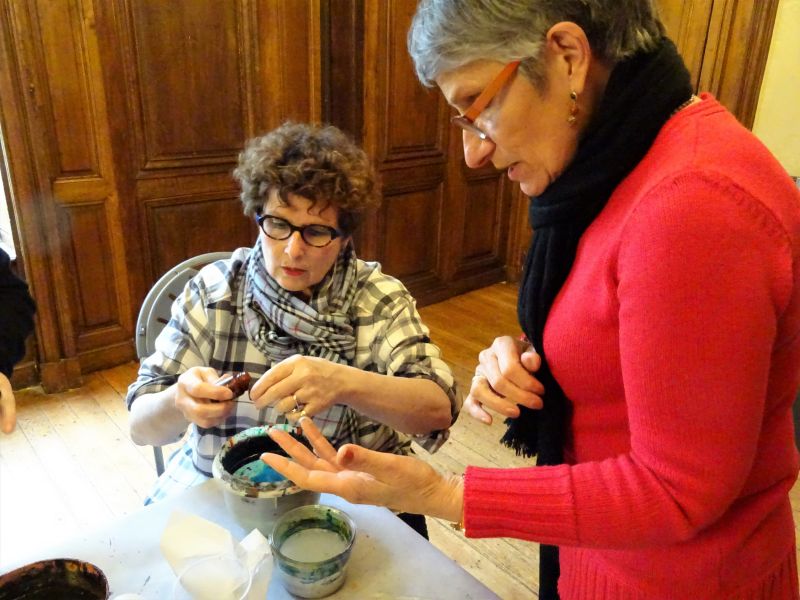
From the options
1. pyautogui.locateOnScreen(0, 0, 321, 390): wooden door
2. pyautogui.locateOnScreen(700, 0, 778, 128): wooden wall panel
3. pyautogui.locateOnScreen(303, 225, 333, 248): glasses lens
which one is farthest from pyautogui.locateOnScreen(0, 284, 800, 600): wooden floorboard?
pyautogui.locateOnScreen(700, 0, 778, 128): wooden wall panel

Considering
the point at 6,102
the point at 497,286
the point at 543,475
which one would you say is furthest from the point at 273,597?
the point at 497,286

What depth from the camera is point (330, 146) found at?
131 centimetres

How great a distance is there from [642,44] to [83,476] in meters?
2.33

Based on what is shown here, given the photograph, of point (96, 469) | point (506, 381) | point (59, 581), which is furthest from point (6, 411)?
point (96, 469)

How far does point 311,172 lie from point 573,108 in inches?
25.3

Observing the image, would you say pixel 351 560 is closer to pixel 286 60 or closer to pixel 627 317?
pixel 627 317

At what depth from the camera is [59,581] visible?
0.74 metres

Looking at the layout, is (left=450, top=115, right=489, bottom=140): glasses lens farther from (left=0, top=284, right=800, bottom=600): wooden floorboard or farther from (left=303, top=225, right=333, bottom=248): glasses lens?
(left=0, top=284, right=800, bottom=600): wooden floorboard

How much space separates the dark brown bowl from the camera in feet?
2.40

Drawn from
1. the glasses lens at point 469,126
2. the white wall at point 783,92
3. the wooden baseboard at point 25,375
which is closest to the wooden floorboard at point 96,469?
the wooden baseboard at point 25,375

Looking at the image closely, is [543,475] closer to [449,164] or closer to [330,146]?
[330,146]

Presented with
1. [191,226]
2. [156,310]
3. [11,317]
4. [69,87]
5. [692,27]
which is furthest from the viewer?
[692,27]

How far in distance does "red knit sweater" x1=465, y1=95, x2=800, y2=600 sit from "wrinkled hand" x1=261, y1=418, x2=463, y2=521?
32 mm

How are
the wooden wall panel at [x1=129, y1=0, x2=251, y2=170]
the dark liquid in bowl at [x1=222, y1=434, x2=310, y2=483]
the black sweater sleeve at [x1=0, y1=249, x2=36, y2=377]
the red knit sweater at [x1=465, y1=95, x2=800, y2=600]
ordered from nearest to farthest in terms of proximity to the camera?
the red knit sweater at [x1=465, y1=95, x2=800, y2=600]
the dark liquid in bowl at [x1=222, y1=434, x2=310, y2=483]
the black sweater sleeve at [x1=0, y1=249, x2=36, y2=377]
the wooden wall panel at [x1=129, y1=0, x2=251, y2=170]
